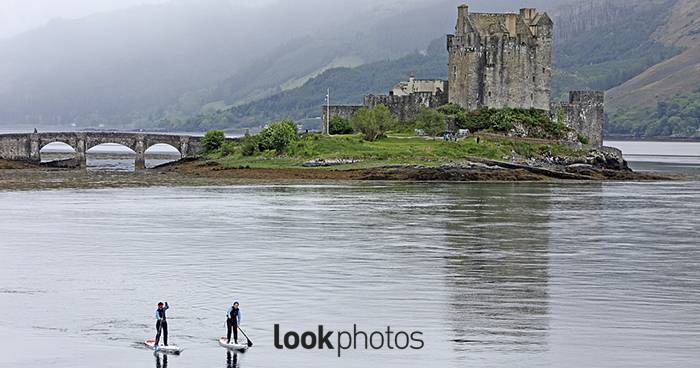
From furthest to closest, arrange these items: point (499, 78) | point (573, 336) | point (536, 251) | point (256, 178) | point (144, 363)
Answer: point (499, 78)
point (256, 178)
point (536, 251)
point (573, 336)
point (144, 363)

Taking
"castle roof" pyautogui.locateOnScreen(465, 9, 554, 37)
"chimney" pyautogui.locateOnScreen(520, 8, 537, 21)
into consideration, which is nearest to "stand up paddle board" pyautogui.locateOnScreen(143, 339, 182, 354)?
"castle roof" pyautogui.locateOnScreen(465, 9, 554, 37)

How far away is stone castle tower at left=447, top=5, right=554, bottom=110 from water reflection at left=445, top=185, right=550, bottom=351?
39599mm

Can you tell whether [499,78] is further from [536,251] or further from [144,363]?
[144,363]

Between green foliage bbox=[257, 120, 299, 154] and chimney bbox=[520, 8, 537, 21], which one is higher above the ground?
chimney bbox=[520, 8, 537, 21]

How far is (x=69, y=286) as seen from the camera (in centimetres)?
4025

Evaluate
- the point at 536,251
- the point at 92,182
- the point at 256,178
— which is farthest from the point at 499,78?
the point at 536,251

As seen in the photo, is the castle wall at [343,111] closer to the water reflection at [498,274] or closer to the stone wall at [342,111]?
the stone wall at [342,111]

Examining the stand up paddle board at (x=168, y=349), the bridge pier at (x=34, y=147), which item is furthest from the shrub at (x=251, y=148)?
the stand up paddle board at (x=168, y=349)

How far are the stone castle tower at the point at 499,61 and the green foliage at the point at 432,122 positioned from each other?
14.2ft

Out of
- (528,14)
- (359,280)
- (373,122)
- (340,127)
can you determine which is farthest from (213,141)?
(359,280)

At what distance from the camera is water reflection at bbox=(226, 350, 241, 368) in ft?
97.3

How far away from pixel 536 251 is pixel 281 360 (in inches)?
892

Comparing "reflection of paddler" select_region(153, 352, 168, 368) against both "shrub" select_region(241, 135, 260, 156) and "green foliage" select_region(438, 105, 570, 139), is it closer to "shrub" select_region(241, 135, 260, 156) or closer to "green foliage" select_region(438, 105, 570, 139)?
"green foliage" select_region(438, 105, 570, 139)

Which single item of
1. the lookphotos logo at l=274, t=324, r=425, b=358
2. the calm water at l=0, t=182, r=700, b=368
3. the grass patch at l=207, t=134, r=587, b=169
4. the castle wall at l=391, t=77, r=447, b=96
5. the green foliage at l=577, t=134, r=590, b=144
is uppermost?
the castle wall at l=391, t=77, r=447, b=96
